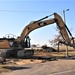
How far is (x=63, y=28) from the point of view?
3316 centimetres

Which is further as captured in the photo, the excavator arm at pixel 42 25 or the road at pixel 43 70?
the excavator arm at pixel 42 25

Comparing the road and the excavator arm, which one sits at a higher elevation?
the excavator arm

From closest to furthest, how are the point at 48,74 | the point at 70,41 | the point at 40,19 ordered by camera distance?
the point at 48,74
the point at 70,41
the point at 40,19

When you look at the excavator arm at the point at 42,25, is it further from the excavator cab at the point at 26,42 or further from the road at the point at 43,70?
the road at the point at 43,70

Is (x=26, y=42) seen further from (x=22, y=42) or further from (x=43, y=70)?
(x=43, y=70)

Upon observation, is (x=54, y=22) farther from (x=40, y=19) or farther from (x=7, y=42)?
(x=7, y=42)

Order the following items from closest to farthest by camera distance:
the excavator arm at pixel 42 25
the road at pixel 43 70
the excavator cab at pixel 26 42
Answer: the road at pixel 43 70 < the excavator arm at pixel 42 25 < the excavator cab at pixel 26 42

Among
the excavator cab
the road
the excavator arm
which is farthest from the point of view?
the excavator cab

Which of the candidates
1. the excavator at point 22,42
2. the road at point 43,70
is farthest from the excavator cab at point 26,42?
the road at point 43,70

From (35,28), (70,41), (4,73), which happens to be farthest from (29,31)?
(4,73)

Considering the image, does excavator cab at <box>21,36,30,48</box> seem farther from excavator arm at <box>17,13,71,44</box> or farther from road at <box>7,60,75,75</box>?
road at <box>7,60,75,75</box>

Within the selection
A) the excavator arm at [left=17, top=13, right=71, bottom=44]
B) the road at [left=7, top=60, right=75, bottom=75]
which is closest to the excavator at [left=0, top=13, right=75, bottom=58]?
the excavator arm at [left=17, top=13, right=71, bottom=44]

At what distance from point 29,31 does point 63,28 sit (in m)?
4.42

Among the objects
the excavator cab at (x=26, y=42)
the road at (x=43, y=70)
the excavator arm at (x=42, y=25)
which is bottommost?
the road at (x=43, y=70)
